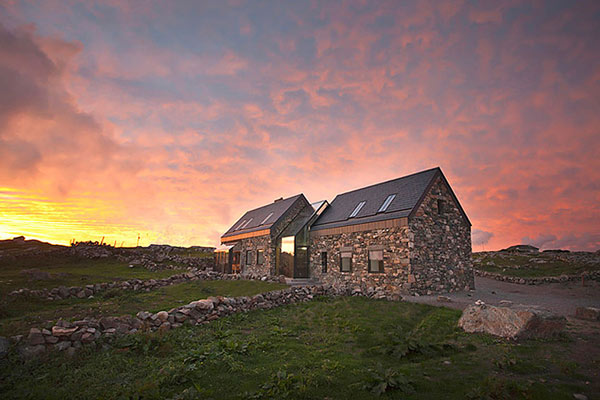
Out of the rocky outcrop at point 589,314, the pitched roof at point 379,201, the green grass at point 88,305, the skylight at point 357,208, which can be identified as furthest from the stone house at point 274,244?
the rocky outcrop at point 589,314

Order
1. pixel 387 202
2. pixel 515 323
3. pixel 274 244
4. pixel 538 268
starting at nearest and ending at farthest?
pixel 515 323 < pixel 387 202 < pixel 274 244 < pixel 538 268

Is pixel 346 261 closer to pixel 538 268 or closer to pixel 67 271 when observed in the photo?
pixel 67 271

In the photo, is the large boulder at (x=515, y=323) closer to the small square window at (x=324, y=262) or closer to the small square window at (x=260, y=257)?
the small square window at (x=324, y=262)

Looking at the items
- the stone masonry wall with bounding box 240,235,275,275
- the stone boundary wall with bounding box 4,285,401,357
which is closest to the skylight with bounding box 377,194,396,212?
the stone boundary wall with bounding box 4,285,401,357

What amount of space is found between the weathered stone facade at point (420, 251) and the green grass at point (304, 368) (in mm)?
9375

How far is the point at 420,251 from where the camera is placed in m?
20.2

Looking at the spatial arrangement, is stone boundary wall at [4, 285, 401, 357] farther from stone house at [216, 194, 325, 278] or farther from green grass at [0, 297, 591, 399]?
stone house at [216, 194, 325, 278]

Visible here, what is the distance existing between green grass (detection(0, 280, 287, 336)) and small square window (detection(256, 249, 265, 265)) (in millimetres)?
12123

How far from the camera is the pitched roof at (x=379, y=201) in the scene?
2156 cm

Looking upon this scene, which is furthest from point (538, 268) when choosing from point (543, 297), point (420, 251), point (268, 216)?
point (268, 216)

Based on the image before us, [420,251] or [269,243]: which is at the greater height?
[269,243]

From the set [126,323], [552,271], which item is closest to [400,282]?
[126,323]

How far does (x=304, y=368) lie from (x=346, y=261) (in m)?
17.7

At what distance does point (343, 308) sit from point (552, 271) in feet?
96.3
